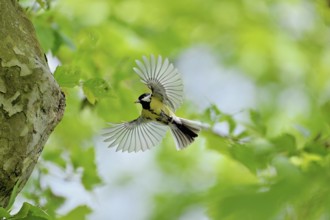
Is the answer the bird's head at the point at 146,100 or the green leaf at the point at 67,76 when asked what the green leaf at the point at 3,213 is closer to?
the green leaf at the point at 67,76

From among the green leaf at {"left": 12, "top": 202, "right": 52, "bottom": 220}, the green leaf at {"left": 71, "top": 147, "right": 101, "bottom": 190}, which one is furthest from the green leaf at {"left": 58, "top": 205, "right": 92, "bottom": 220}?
the green leaf at {"left": 12, "top": 202, "right": 52, "bottom": 220}

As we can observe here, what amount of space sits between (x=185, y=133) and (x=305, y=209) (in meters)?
0.32

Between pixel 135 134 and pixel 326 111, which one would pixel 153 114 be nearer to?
pixel 135 134

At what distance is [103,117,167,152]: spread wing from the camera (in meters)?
1.17

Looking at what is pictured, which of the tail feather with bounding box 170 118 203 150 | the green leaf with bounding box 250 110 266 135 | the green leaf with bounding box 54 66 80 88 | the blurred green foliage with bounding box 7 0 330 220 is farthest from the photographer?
the green leaf with bounding box 250 110 266 135

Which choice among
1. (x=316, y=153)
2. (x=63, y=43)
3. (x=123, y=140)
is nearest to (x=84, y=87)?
(x=123, y=140)

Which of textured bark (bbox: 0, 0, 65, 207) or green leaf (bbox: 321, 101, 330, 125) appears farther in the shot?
green leaf (bbox: 321, 101, 330, 125)

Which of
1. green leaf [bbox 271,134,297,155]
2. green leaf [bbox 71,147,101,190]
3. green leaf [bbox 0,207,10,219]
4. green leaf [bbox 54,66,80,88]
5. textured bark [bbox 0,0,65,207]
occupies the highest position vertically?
green leaf [bbox 271,134,297,155]

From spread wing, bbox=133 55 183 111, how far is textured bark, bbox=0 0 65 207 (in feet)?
0.57

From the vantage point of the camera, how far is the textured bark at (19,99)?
0.96 meters

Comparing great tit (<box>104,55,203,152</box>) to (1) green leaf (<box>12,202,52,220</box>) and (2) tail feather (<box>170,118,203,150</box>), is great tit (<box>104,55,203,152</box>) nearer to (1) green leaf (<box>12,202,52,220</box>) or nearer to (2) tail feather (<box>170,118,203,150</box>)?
(2) tail feather (<box>170,118,203,150</box>)

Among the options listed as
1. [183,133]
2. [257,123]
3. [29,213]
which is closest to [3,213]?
[29,213]

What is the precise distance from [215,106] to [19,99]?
56 cm

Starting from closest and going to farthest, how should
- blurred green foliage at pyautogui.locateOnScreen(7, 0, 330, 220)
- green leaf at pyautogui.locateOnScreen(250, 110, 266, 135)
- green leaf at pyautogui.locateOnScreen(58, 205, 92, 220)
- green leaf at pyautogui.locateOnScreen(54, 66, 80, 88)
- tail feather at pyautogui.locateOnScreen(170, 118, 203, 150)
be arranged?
blurred green foliage at pyautogui.locateOnScreen(7, 0, 330, 220) → green leaf at pyautogui.locateOnScreen(54, 66, 80, 88) → tail feather at pyautogui.locateOnScreen(170, 118, 203, 150) → green leaf at pyautogui.locateOnScreen(58, 205, 92, 220) → green leaf at pyautogui.locateOnScreen(250, 110, 266, 135)
